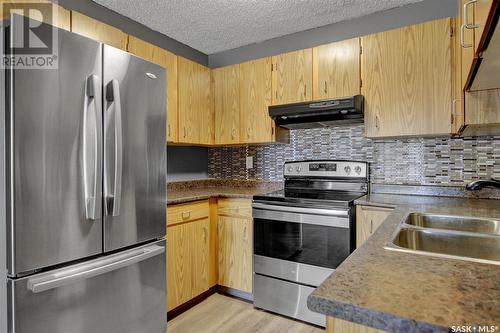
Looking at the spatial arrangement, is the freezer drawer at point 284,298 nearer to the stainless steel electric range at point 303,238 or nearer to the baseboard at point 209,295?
the stainless steel electric range at point 303,238

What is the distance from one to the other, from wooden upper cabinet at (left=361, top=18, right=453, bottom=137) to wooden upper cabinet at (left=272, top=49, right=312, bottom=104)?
448mm

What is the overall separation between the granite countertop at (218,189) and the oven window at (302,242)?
0.33 metres

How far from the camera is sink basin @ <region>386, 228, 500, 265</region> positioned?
1073 millimetres

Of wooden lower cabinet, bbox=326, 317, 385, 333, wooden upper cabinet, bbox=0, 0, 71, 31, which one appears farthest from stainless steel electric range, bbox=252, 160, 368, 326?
wooden upper cabinet, bbox=0, 0, 71, 31

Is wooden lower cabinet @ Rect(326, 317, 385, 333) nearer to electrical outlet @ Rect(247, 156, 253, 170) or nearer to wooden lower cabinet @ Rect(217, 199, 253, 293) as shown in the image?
wooden lower cabinet @ Rect(217, 199, 253, 293)

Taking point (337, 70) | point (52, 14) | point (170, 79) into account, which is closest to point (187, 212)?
point (170, 79)

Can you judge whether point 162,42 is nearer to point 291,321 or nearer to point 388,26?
point 388,26

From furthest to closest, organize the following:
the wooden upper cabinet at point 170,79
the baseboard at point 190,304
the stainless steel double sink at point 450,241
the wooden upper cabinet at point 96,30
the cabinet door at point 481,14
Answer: the wooden upper cabinet at point 170,79, the baseboard at point 190,304, the wooden upper cabinet at point 96,30, the stainless steel double sink at point 450,241, the cabinet door at point 481,14

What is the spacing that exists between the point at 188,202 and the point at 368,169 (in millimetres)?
1493

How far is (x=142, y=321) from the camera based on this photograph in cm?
167

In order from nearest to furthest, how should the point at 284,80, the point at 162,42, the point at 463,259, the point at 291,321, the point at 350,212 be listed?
the point at 463,259 < the point at 350,212 < the point at 291,321 < the point at 284,80 < the point at 162,42

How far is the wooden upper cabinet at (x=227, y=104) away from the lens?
2820 millimetres

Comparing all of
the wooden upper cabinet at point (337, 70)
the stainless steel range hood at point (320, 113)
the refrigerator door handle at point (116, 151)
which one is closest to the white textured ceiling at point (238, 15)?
the wooden upper cabinet at point (337, 70)

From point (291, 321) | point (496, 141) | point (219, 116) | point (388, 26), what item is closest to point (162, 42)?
point (219, 116)
